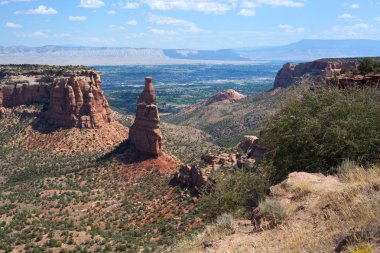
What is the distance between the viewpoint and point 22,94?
69.2 m

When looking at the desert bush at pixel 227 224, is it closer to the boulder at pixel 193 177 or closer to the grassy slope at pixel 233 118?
the boulder at pixel 193 177

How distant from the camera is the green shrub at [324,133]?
50.5ft

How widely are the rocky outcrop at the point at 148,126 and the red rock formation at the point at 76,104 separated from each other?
568 inches

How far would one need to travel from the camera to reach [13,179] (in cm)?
5131

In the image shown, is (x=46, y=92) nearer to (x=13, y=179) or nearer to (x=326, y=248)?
(x=13, y=179)

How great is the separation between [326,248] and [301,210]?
3.21 m

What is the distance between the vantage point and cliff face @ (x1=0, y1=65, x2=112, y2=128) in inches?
2462

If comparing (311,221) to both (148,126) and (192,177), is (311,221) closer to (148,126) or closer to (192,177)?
(192,177)

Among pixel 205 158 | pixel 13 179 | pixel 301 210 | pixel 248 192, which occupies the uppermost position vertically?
pixel 301 210

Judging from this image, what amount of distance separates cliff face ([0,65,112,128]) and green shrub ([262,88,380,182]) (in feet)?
157

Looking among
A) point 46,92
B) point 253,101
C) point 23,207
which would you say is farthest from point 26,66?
point 253,101

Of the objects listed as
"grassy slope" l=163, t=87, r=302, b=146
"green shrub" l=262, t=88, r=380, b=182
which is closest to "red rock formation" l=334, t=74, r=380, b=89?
"green shrub" l=262, t=88, r=380, b=182

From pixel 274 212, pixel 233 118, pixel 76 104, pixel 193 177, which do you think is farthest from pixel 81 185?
pixel 233 118

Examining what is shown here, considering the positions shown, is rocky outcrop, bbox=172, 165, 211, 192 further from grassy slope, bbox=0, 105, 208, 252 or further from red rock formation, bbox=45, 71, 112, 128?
red rock formation, bbox=45, 71, 112, 128
